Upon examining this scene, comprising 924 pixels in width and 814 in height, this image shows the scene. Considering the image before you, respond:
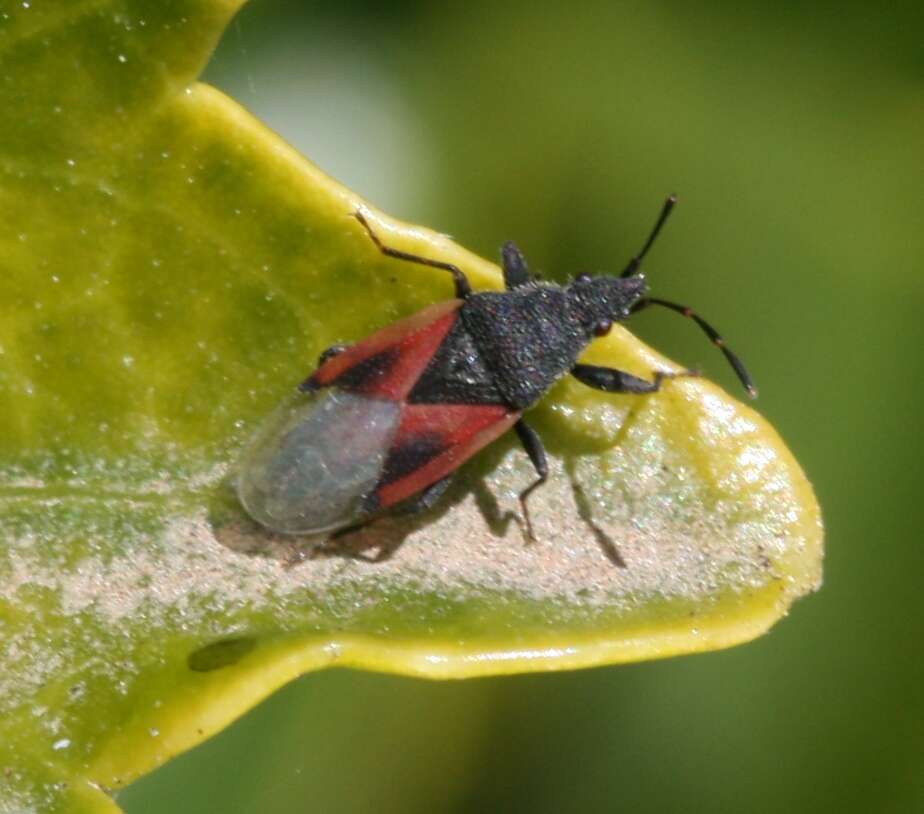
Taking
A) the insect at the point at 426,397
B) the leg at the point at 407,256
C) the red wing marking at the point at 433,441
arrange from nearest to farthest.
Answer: the leg at the point at 407,256, the insect at the point at 426,397, the red wing marking at the point at 433,441

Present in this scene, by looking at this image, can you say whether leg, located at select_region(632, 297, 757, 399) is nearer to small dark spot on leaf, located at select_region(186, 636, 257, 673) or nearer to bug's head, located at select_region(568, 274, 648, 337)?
bug's head, located at select_region(568, 274, 648, 337)

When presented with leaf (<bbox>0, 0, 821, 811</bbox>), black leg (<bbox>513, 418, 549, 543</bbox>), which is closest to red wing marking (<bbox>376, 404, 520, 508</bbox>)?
black leg (<bbox>513, 418, 549, 543</bbox>)

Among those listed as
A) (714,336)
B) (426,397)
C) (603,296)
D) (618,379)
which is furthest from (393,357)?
(714,336)

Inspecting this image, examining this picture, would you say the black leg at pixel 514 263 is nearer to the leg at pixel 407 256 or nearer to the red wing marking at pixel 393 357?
the red wing marking at pixel 393 357

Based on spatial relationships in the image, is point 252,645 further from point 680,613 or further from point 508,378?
point 508,378

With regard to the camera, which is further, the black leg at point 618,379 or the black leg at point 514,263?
the black leg at point 514,263

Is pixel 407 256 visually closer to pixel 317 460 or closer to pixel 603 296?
pixel 317 460

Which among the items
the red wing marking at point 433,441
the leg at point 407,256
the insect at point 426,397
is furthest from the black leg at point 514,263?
the leg at point 407,256

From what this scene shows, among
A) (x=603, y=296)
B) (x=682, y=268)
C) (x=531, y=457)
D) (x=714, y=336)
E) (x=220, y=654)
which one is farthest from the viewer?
(x=682, y=268)
